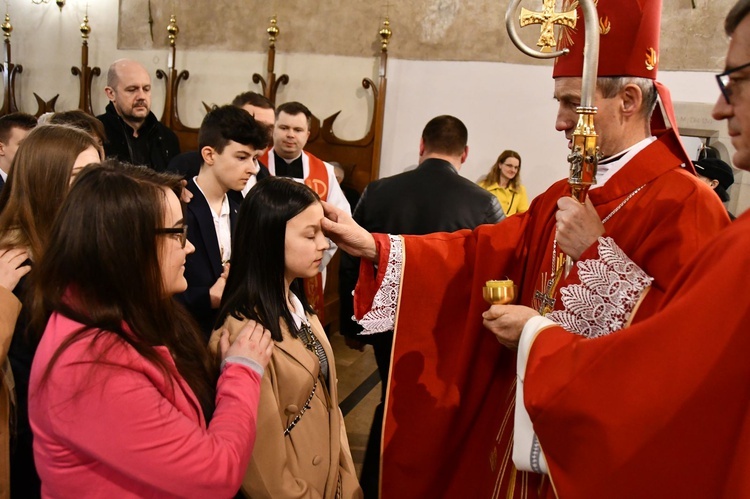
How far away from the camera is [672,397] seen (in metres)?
1.10

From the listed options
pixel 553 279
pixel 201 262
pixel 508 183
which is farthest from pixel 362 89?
pixel 553 279

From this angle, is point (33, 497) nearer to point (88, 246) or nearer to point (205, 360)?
point (205, 360)

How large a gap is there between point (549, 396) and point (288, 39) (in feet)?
19.3

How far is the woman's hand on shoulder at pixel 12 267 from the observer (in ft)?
5.46

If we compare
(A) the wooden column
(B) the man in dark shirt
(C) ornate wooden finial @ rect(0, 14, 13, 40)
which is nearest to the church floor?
(B) the man in dark shirt

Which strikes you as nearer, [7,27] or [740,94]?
[740,94]

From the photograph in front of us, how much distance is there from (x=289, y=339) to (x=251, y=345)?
0.27 m

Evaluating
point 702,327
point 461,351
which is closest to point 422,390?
point 461,351

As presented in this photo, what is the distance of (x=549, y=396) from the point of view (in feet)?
4.13

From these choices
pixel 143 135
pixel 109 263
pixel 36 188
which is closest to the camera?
pixel 109 263

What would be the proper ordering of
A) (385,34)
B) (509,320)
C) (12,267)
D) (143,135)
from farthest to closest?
(385,34), (143,135), (12,267), (509,320)

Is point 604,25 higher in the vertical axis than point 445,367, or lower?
higher

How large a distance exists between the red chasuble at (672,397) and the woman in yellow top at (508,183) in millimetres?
4605

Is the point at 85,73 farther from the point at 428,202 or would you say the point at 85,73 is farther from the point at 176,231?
the point at 176,231
